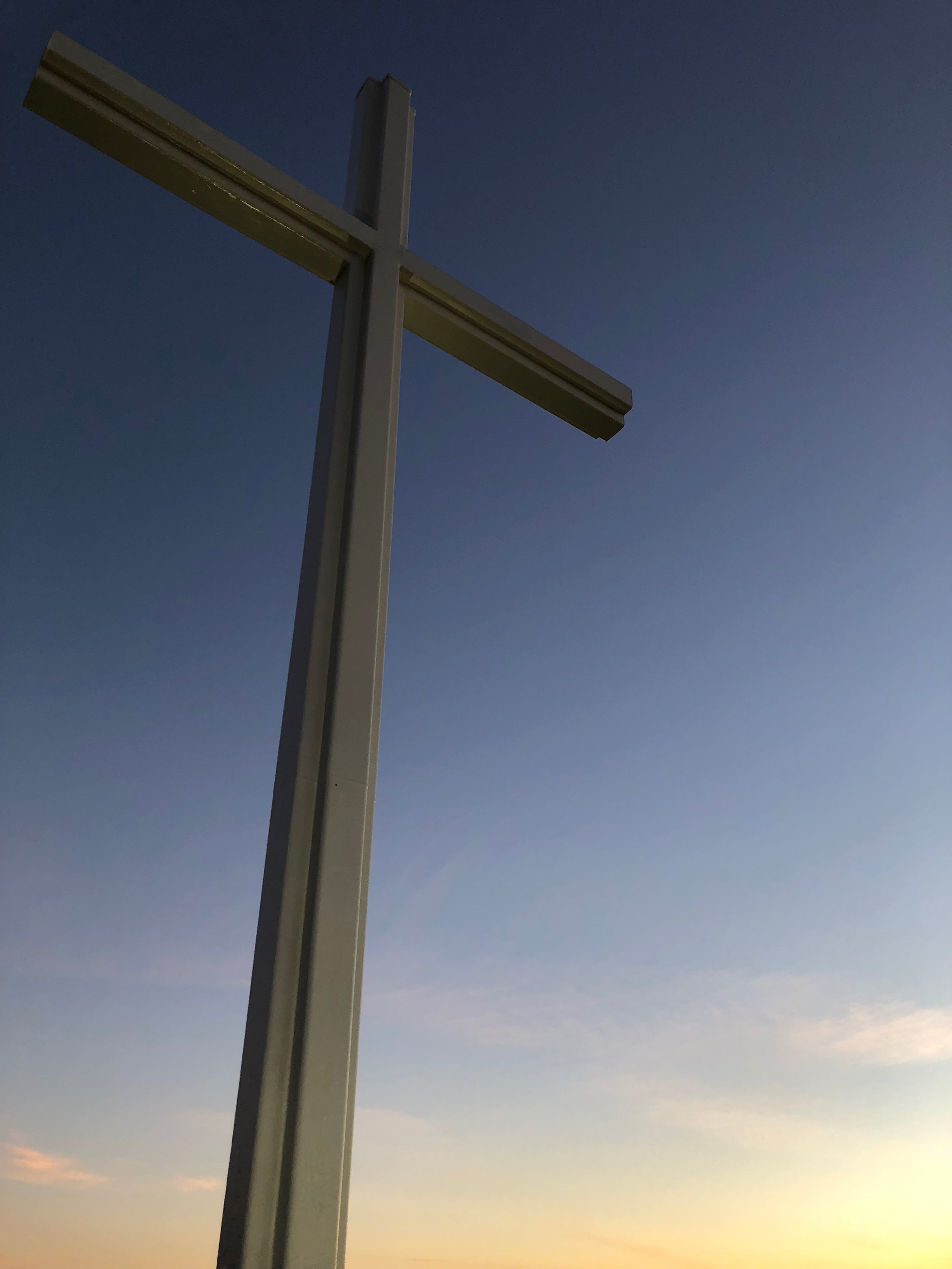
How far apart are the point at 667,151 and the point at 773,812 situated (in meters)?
2.49

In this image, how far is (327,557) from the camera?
4.70 feet

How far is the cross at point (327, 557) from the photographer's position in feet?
3.53

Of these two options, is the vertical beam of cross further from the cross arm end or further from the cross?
the cross arm end

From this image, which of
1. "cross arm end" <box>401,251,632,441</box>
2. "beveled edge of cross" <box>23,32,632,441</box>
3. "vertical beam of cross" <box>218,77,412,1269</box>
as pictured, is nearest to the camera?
"vertical beam of cross" <box>218,77,412,1269</box>

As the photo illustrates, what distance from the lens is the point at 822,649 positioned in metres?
3.59

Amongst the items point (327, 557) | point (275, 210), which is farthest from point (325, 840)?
point (275, 210)

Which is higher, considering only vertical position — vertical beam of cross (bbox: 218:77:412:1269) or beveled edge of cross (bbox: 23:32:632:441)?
beveled edge of cross (bbox: 23:32:632:441)

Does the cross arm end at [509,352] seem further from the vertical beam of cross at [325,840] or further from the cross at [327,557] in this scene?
the vertical beam of cross at [325,840]

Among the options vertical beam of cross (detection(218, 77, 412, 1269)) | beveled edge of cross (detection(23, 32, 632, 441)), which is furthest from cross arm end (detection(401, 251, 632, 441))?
vertical beam of cross (detection(218, 77, 412, 1269))

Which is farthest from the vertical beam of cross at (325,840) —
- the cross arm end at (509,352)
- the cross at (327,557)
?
the cross arm end at (509,352)

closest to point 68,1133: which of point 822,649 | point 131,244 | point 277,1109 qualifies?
point 277,1109

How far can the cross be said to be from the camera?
3.53 feet

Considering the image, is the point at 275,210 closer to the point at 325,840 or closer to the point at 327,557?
the point at 327,557

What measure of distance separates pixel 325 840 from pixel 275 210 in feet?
3.57
